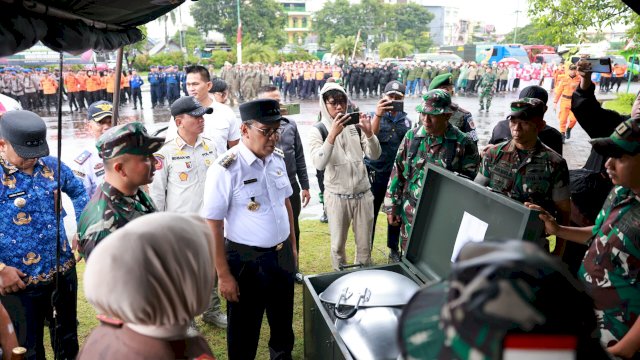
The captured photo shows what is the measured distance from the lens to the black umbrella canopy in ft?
5.63

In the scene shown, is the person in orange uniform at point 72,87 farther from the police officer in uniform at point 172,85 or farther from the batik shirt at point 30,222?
the batik shirt at point 30,222

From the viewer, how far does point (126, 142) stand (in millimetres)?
2080

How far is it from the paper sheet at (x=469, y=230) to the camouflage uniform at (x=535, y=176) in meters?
0.71

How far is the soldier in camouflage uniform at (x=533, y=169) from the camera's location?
290 cm

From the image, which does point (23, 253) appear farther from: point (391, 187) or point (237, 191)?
point (391, 187)

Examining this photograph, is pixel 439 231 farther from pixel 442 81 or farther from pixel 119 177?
pixel 442 81

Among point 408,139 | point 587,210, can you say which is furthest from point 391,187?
point 587,210

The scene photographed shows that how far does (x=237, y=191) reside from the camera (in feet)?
9.05

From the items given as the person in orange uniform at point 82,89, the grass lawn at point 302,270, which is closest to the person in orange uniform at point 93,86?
the person in orange uniform at point 82,89

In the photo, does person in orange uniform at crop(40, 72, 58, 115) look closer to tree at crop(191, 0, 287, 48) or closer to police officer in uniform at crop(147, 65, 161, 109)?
police officer in uniform at crop(147, 65, 161, 109)

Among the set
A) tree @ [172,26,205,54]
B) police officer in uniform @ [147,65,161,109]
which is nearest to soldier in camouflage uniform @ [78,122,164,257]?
police officer in uniform @ [147,65,161,109]

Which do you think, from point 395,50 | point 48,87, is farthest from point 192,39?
point 48,87

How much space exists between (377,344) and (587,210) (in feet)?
7.30

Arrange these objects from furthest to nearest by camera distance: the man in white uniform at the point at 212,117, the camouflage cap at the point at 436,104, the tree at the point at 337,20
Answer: the tree at the point at 337,20, the man in white uniform at the point at 212,117, the camouflage cap at the point at 436,104
